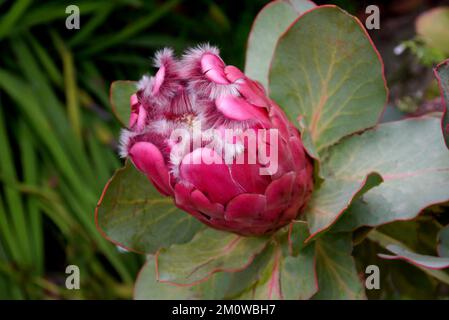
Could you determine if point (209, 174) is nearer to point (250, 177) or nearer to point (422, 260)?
point (250, 177)

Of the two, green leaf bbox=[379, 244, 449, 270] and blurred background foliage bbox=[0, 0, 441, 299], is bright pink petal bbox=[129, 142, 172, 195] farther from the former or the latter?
blurred background foliage bbox=[0, 0, 441, 299]

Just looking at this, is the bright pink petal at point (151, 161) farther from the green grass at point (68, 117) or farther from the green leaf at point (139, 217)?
the green grass at point (68, 117)

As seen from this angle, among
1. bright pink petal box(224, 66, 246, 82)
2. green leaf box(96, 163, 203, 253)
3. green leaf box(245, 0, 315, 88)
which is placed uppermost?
green leaf box(245, 0, 315, 88)

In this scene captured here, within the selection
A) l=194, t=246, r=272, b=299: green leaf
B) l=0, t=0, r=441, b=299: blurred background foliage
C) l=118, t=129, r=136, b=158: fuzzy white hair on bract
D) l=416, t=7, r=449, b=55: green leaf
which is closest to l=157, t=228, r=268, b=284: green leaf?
l=194, t=246, r=272, b=299: green leaf

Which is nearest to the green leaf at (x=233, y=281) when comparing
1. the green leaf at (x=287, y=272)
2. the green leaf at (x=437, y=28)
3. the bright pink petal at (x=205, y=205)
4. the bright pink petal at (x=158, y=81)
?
the green leaf at (x=287, y=272)

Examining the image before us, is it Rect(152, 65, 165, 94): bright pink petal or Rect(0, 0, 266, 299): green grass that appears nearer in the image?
Rect(152, 65, 165, 94): bright pink petal
